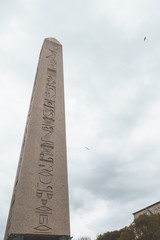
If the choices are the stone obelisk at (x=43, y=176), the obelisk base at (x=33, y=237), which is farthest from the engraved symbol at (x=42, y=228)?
the obelisk base at (x=33, y=237)

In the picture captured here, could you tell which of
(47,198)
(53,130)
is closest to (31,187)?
(47,198)

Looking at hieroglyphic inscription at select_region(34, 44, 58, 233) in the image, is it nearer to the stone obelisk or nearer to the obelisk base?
the stone obelisk

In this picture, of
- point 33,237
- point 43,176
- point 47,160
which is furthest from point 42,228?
point 47,160

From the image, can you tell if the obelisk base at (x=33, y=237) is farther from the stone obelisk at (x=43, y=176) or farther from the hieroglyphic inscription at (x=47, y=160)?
the hieroglyphic inscription at (x=47, y=160)

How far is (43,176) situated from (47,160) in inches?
12.8

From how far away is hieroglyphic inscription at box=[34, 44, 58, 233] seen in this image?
3.23 metres

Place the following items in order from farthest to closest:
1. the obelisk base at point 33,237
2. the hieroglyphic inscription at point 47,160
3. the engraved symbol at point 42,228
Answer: the hieroglyphic inscription at point 47,160
the engraved symbol at point 42,228
the obelisk base at point 33,237

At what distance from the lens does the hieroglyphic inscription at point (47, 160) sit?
3227 millimetres

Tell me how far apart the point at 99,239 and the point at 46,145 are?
1980cm

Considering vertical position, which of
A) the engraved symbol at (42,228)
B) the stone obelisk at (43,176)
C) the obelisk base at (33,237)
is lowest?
the obelisk base at (33,237)

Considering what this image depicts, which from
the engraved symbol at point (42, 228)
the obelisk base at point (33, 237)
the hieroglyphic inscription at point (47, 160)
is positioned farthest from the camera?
the hieroglyphic inscription at point (47, 160)

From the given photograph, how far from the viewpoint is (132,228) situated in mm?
14547

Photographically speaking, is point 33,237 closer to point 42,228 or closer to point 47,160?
point 42,228

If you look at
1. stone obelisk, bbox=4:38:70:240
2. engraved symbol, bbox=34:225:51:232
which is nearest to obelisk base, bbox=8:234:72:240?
stone obelisk, bbox=4:38:70:240
